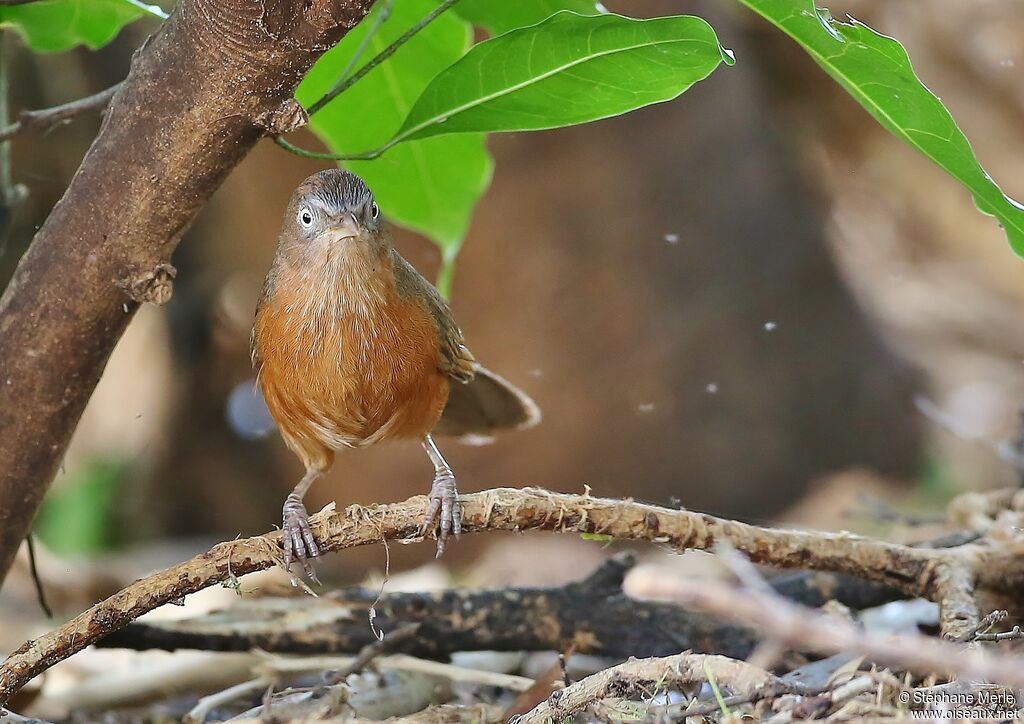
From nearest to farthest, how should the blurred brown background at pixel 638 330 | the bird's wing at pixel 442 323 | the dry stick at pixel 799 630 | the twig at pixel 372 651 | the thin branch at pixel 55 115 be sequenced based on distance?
the dry stick at pixel 799 630, the twig at pixel 372 651, the thin branch at pixel 55 115, the bird's wing at pixel 442 323, the blurred brown background at pixel 638 330

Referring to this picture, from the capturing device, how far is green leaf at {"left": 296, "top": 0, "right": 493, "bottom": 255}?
311 centimetres

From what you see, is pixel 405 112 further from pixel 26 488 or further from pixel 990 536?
pixel 990 536

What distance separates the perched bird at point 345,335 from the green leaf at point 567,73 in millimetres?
471

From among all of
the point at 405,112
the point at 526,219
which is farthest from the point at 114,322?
the point at 526,219

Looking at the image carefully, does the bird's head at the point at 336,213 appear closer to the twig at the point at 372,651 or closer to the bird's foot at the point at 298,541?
the bird's foot at the point at 298,541

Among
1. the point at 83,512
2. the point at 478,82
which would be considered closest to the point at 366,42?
the point at 478,82

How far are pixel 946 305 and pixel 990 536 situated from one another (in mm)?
5832

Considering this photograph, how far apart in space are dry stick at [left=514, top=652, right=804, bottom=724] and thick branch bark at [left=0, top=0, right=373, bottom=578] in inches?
48.4

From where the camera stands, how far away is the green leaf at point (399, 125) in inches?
122

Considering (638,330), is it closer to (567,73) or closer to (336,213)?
(336,213)

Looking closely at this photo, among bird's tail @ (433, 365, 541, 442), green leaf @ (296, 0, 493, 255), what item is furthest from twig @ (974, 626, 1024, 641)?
green leaf @ (296, 0, 493, 255)

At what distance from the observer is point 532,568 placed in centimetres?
592

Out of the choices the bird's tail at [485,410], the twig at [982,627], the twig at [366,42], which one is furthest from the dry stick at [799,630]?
the bird's tail at [485,410]

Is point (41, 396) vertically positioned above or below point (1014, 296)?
above
